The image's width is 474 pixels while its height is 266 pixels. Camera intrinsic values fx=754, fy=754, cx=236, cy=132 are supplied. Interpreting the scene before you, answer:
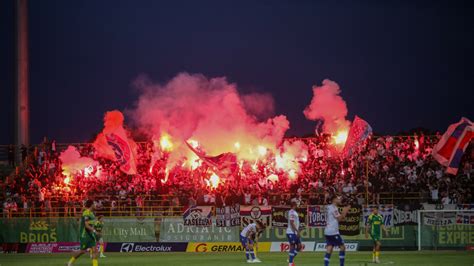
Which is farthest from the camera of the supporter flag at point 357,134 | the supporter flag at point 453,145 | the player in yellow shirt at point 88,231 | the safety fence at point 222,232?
the supporter flag at point 357,134

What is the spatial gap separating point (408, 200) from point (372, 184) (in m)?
2.26

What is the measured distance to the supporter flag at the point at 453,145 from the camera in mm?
42500

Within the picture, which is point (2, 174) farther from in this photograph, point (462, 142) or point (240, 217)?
point (462, 142)

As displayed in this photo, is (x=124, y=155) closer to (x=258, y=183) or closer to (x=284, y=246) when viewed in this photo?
(x=258, y=183)

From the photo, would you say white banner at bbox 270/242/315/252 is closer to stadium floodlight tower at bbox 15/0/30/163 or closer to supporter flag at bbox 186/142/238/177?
supporter flag at bbox 186/142/238/177

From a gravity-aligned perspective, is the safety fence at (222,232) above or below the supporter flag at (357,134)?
below

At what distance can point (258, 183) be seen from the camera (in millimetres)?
46188

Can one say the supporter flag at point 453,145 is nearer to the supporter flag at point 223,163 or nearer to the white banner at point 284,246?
the white banner at point 284,246

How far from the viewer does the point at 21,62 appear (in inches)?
2356

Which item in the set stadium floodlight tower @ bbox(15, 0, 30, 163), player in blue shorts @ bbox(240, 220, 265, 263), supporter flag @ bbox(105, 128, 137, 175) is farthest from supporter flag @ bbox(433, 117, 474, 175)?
stadium floodlight tower @ bbox(15, 0, 30, 163)

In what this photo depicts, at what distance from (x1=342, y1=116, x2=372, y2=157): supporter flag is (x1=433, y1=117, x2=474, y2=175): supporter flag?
414 cm

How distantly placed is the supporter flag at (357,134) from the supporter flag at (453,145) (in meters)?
4.14

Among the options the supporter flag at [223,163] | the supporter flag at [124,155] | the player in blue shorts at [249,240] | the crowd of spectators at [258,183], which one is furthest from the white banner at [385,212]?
the supporter flag at [124,155]

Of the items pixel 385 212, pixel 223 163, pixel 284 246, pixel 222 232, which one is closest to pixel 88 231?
pixel 222 232
